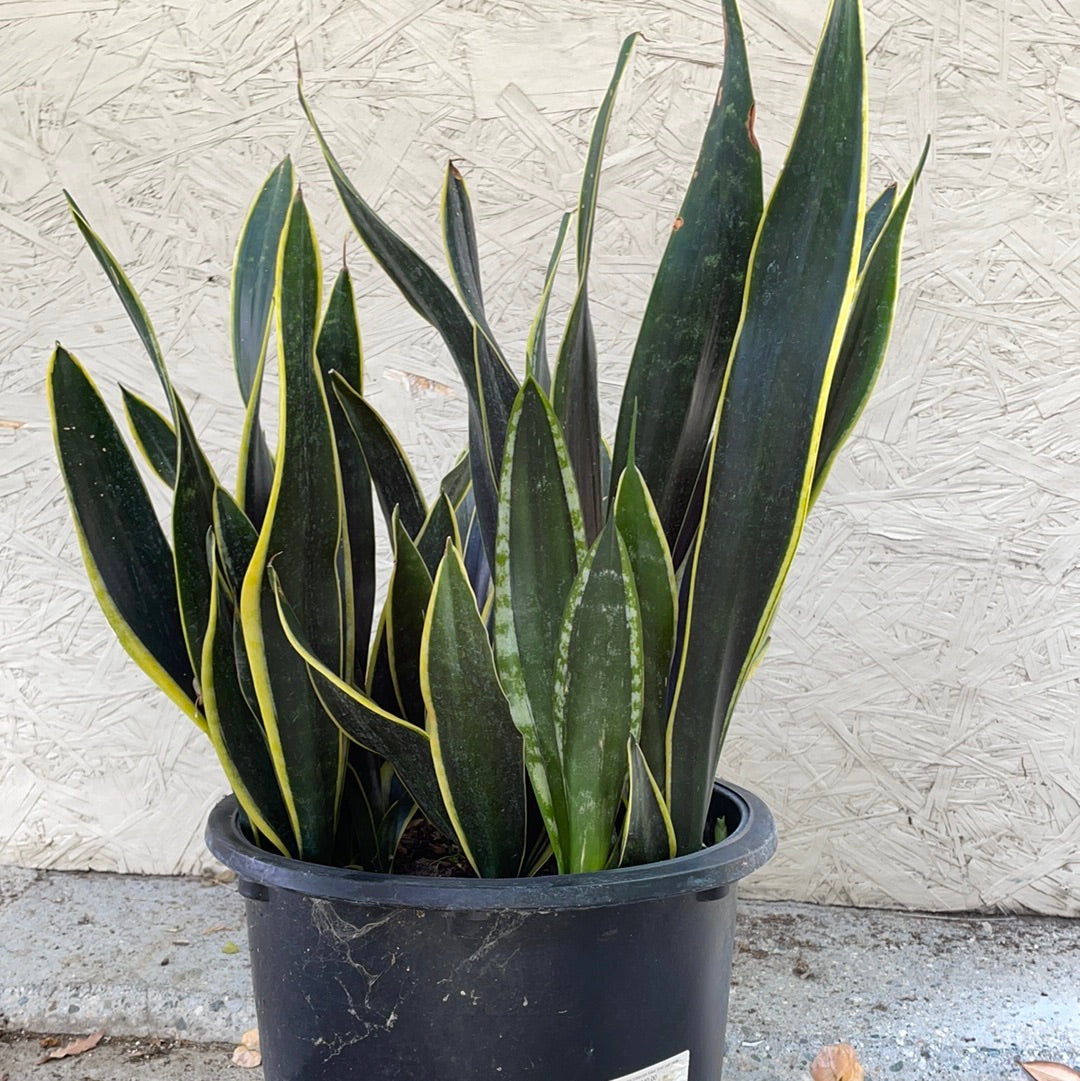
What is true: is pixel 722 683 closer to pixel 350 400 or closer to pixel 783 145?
pixel 350 400

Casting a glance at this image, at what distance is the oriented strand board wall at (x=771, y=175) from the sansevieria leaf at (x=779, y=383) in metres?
0.62

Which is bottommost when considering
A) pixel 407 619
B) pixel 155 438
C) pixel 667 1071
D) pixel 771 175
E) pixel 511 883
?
pixel 667 1071

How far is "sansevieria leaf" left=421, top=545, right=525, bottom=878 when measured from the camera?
506 millimetres

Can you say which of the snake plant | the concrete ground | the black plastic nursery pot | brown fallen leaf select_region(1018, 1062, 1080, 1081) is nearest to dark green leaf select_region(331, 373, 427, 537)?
the snake plant

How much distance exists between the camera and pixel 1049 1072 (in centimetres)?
89

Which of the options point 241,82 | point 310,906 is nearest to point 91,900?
point 310,906

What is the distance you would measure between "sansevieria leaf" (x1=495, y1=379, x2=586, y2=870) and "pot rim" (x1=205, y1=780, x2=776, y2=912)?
0.05m

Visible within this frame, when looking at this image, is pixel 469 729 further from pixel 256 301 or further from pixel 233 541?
pixel 256 301

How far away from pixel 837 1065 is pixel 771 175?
32.6 inches

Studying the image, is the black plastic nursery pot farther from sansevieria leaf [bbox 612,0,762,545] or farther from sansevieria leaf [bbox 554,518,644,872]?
sansevieria leaf [bbox 612,0,762,545]

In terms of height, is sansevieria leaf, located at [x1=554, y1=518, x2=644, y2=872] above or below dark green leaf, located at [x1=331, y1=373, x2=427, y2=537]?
below

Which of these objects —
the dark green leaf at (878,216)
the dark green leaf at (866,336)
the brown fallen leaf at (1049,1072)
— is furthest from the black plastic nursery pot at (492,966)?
the brown fallen leaf at (1049,1072)

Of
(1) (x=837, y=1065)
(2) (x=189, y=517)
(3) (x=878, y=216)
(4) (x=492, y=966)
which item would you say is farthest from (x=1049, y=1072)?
(2) (x=189, y=517)

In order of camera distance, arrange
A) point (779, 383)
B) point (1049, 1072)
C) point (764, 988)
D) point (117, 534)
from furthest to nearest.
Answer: point (764, 988)
point (1049, 1072)
point (117, 534)
point (779, 383)
